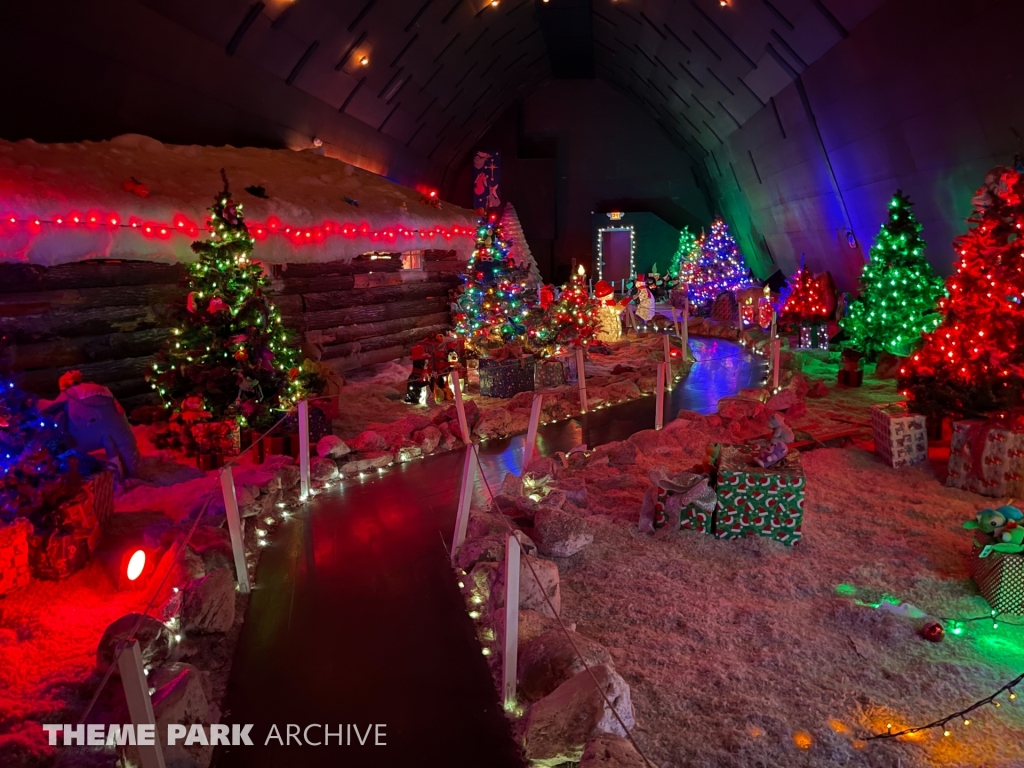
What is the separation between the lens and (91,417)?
23.4 ft

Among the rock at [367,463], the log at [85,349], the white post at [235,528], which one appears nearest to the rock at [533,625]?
the white post at [235,528]

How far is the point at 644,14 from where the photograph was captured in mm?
15508

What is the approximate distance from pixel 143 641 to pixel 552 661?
222cm

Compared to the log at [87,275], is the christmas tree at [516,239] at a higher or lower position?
higher

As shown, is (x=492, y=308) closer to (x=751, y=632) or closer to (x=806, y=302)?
(x=806, y=302)

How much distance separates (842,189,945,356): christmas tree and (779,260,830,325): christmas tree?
3378 mm

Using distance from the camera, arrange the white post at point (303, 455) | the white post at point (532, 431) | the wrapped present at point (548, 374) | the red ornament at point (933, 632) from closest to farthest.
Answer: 1. the red ornament at point (933, 632)
2. the white post at point (303, 455)
3. the white post at point (532, 431)
4. the wrapped present at point (548, 374)

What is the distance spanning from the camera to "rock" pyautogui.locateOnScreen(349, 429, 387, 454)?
837 cm

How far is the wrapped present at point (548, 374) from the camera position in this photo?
12.3 meters

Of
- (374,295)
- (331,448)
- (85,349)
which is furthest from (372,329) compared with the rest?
(331,448)

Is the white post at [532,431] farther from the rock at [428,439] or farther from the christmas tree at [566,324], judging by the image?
the christmas tree at [566,324]

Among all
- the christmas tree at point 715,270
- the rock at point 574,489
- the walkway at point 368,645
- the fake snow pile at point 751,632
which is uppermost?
the christmas tree at point 715,270

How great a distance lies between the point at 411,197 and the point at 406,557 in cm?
1093

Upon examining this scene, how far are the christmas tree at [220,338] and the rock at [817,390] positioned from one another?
8154mm
